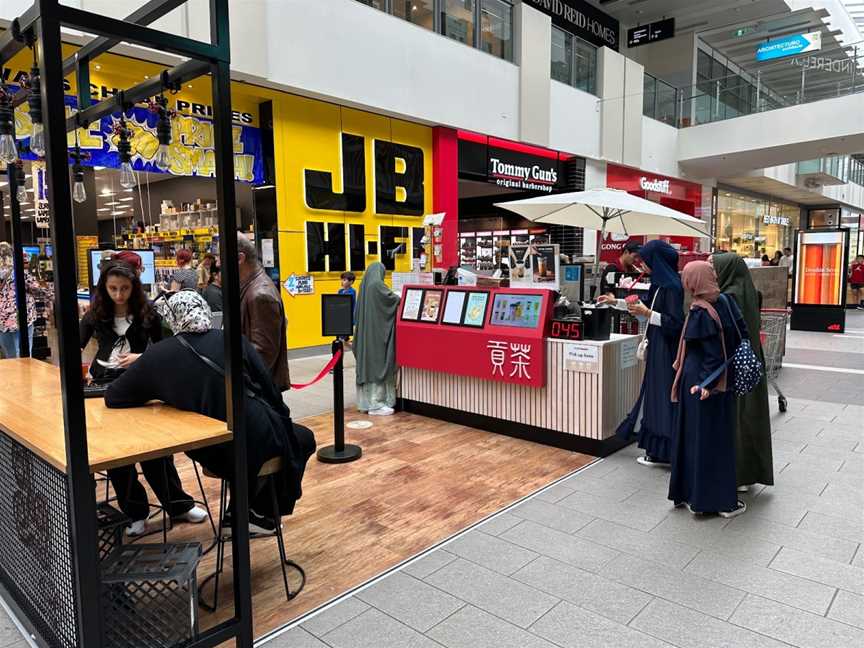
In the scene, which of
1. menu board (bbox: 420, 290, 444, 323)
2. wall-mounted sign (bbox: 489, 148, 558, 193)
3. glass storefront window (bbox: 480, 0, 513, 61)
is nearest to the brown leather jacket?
menu board (bbox: 420, 290, 444, 323)

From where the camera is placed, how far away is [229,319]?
2.15 metres

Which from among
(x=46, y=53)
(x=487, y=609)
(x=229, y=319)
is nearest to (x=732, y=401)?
(x=487, y=609)

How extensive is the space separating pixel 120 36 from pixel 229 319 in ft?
3.15

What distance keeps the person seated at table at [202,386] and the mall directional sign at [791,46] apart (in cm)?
1672

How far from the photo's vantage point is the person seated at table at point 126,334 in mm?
3129

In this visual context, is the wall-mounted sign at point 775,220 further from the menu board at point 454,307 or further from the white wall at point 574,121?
the menu board at point 454,307

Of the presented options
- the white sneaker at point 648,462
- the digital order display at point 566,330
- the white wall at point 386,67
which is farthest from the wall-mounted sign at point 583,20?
the white sneaker at point 648,462

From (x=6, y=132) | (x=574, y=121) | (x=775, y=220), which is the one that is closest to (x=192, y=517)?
(x=6, y=132)

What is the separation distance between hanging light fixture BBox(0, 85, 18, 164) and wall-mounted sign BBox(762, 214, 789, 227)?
26302 millimetres

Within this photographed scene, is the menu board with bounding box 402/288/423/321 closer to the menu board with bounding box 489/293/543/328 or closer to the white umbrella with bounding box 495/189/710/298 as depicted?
the menu board with bounding box 489/293/543/328

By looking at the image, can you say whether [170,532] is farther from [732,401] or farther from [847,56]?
[847,56]

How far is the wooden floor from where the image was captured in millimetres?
2738

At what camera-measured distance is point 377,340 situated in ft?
18.5

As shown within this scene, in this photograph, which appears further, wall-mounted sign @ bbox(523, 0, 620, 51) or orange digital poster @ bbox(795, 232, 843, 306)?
wall-mounted sign @ bbox(523, 0, 620, 51)
